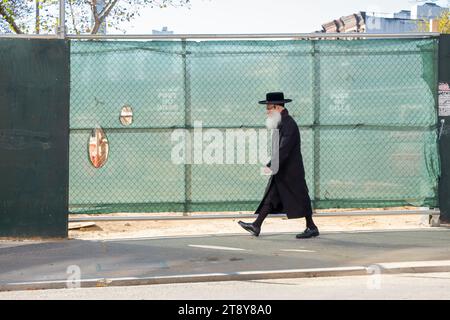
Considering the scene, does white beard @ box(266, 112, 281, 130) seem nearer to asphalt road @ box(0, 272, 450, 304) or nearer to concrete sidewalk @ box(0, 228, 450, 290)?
concrete sidewalk @ box(0, 228, 450, 290)

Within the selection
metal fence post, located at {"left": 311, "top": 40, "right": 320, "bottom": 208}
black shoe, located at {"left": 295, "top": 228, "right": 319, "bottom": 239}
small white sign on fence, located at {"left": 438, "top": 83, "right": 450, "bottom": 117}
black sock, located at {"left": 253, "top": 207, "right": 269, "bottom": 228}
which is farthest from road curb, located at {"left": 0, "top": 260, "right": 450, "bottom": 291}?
small white sign on fence, located at {"left": 438, "top": 83, "right": 450, "bottom": 117}

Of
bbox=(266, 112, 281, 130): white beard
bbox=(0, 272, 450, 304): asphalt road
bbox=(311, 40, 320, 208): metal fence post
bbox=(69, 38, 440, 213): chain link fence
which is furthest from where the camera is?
bbox=(311, 40, 320, 208): metal fence post

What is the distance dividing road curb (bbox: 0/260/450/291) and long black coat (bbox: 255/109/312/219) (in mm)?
1959

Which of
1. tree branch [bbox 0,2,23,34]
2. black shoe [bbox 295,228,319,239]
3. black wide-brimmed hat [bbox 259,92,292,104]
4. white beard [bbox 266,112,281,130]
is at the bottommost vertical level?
black shoe [bbox 295,228,319,239]

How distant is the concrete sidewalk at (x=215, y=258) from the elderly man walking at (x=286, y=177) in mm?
365

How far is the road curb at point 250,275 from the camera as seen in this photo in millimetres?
8320

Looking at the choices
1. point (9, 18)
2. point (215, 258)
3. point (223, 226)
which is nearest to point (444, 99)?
point (223, 226)

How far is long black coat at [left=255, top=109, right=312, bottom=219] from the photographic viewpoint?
1075 centimetres

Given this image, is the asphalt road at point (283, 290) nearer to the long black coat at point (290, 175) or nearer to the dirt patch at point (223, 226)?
the long black coat at point (290, 175)

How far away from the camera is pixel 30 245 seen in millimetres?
10688

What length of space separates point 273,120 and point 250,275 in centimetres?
299

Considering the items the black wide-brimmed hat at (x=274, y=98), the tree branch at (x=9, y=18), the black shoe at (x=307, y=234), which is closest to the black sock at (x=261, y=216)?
the black shoe at (x=307, y=234)
